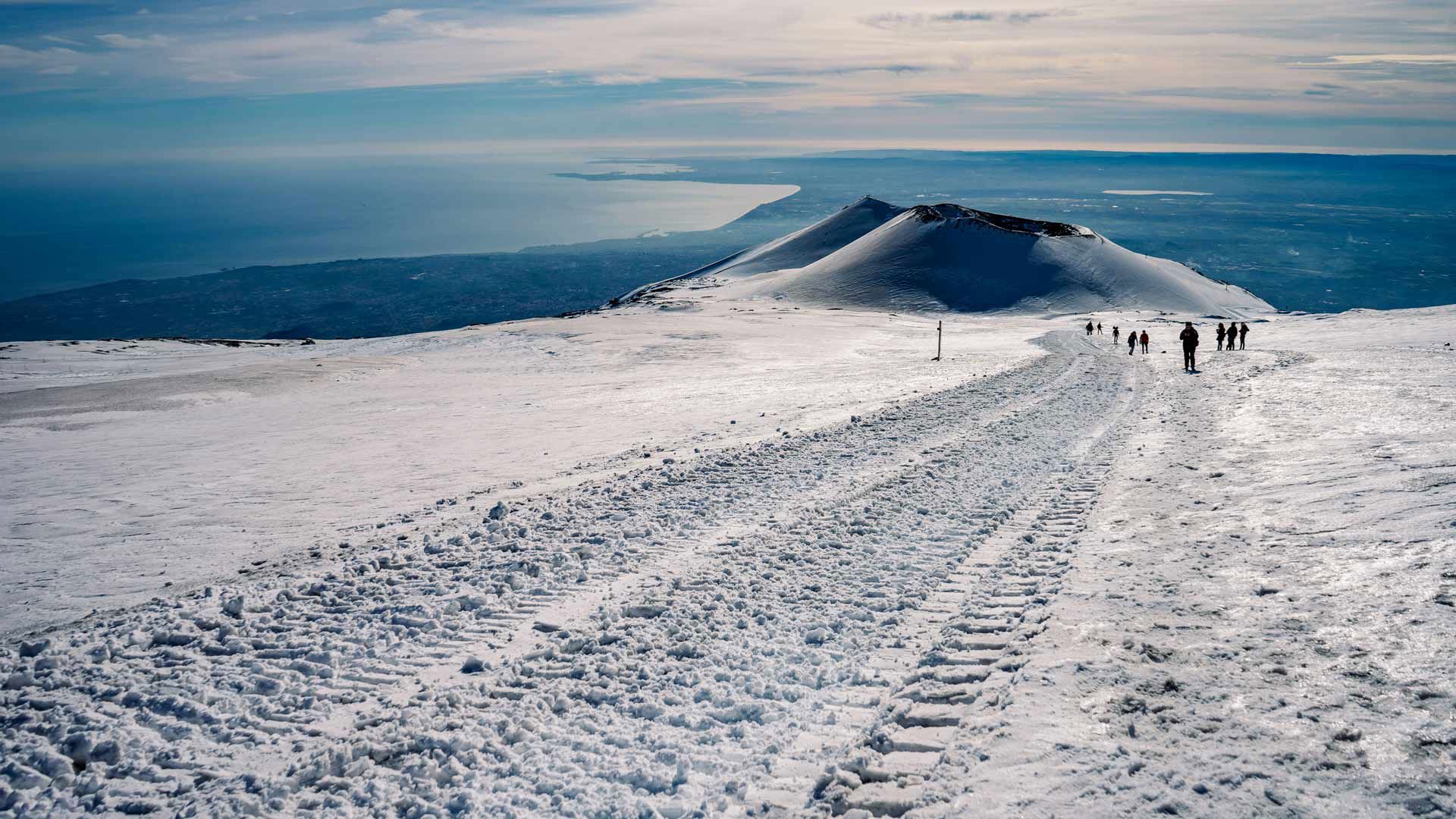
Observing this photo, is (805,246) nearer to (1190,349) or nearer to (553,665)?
(1190,349)

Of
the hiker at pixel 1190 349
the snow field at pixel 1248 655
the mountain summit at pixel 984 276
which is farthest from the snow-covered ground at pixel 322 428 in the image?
the mountain summit at pixel 984 276

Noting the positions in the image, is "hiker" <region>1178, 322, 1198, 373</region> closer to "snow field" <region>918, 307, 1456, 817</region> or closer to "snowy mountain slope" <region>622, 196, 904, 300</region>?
"snow field" <region>918, 307, 1456, 817</region>

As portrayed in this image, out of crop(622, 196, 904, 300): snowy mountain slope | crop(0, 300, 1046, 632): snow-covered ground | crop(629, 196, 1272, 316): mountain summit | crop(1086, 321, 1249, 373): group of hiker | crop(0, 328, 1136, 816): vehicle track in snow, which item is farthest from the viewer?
crop(622, 196, 904, 300): snowy mountain slope

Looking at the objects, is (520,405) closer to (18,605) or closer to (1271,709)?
(18,605)

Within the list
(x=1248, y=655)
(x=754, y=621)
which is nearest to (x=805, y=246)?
(x=754, y=621)

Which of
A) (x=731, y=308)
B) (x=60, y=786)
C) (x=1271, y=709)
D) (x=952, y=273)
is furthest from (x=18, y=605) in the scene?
(x=952, y=273)

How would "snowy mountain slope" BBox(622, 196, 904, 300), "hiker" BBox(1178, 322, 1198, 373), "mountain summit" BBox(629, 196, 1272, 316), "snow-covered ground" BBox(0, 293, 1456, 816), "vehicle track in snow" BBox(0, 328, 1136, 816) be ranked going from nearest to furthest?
"snow-covered ground" BBox(0, 293, 1456, 816) → "vehicle track in snow" BBox(0, 328, 1136, 816) → "hiker" BBox(1178, 322, 1198, 373) → "mountain summit" BBox(629, 196, 1272, 316) → "snowy mountain slope" BBox(622, 196, 904, 300)

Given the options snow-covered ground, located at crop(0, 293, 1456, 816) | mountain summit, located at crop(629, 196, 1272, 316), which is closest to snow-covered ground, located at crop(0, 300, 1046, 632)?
snow-covered ground, located at crop(0, 293, 1456, 816)
